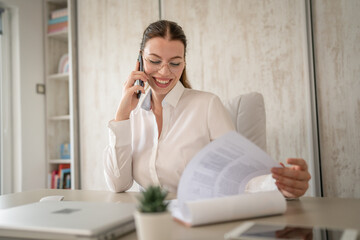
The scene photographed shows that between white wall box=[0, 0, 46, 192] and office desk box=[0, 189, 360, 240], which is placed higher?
white wall box=[0, 0, 46, 192]

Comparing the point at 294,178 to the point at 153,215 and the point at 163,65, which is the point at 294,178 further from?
the point at 163,65

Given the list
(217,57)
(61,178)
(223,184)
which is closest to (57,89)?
(61,178)

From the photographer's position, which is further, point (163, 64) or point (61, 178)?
point (61, 178)

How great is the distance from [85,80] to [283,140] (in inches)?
68.5

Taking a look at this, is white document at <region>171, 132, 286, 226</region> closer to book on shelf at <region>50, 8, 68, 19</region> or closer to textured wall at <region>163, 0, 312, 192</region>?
textured wall at <region>163, 0, 312, 192</region>

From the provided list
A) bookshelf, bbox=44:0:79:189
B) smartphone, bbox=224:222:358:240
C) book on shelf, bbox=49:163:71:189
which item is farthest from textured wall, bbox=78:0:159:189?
smartphone, bbox=224:222:358:240

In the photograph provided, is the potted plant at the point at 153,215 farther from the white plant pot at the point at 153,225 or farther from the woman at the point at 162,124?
the woman at the point at 162,124

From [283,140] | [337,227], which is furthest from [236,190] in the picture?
[283,140]

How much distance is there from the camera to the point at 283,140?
2.30 meters

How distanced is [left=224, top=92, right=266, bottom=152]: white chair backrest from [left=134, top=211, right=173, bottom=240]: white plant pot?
1.20 m

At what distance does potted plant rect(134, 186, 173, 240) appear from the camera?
55cm

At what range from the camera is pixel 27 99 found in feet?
10.7

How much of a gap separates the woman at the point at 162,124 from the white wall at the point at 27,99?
6.59ft

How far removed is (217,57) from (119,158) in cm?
134
